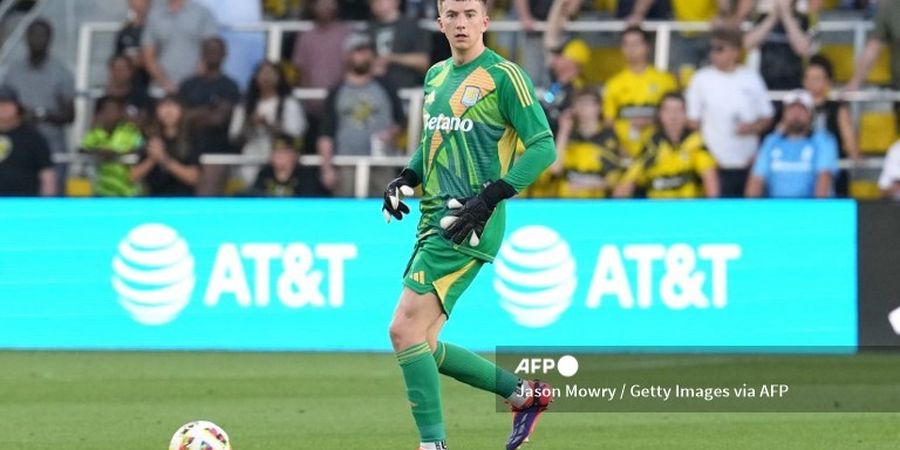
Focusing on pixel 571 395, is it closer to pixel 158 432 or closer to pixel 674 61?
pixel 158 432

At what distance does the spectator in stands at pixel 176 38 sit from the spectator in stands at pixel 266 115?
957 millimetres

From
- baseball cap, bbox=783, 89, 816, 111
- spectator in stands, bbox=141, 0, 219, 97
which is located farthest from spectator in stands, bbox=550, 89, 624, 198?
spectator in stands, bbox=141, 0, 219, 97

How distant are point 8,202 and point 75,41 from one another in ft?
15.7

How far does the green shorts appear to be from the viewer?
837cm

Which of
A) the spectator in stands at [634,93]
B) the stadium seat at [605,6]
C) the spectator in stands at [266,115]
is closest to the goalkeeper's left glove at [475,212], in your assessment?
the spectator in stands at [634,93]

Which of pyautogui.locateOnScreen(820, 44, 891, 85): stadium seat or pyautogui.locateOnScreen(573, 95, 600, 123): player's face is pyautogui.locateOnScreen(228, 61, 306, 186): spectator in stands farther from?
pyautogui.locateOnScreen(820, 44, 891, 85): stadium seat

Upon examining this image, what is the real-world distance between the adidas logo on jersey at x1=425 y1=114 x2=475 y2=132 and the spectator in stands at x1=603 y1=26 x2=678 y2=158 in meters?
8.11

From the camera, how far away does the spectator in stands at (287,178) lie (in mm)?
16891

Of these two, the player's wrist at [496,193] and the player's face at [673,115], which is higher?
the player's wrist at [496,193]

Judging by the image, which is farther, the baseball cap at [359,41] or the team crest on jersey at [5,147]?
the baseball cap at [359,41]

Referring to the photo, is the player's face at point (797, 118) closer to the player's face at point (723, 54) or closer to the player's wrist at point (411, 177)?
the player's face at point (723, 54)

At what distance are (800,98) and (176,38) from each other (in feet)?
20.7

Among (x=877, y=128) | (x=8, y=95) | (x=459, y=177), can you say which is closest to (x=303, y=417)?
(x=459, y=177)

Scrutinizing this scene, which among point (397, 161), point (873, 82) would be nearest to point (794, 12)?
point (873, 82)
